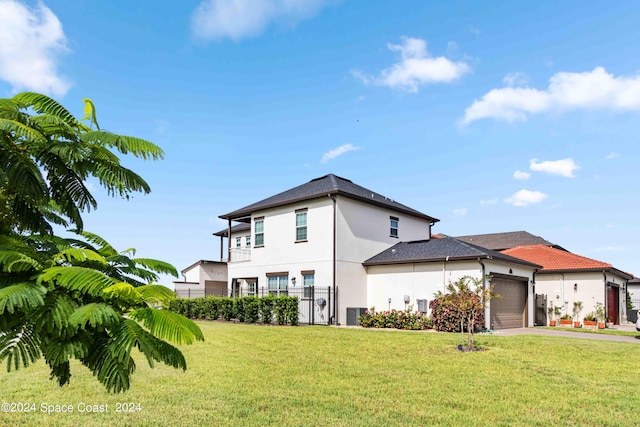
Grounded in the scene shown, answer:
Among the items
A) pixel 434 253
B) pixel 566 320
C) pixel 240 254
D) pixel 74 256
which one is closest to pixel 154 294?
pixel 74 256

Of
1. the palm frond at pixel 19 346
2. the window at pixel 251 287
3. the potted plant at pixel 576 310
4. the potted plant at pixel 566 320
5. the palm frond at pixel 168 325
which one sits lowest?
the potted plant at pixel 566 320

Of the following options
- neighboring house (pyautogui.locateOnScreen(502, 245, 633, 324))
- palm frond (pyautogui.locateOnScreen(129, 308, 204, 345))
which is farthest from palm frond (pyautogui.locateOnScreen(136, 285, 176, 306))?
neighboring house (pyautogui.locateOnScreen(502, 245, 633, 324))

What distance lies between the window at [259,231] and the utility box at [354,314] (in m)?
7.05

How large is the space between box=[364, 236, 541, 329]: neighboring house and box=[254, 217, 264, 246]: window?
6.45m

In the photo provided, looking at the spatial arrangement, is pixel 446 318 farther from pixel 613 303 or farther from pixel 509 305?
pixel 613 303

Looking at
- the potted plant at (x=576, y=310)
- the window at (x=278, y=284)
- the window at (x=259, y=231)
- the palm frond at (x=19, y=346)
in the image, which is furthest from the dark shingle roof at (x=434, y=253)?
the palm frond at (x=19, y=346)

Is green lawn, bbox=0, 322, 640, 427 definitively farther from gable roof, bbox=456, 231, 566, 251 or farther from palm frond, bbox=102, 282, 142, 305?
gable roof, bbox=456, 231, 566, 251

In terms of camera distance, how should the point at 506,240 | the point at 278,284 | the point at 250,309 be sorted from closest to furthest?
the point at 250,309
the point at 278,284
the point at 506,240

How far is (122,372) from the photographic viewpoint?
2500 millimetres

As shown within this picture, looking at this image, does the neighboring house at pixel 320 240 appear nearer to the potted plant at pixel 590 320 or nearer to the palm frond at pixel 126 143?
the potted plant at pixel 590 320

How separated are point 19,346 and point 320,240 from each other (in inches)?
880

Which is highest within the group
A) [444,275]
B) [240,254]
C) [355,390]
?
[240,254]

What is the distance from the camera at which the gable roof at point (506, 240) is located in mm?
43344

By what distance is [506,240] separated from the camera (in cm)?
4519
